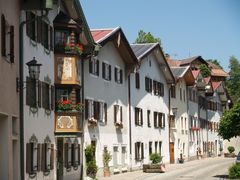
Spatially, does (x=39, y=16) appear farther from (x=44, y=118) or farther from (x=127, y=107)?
(x=127, y=107)

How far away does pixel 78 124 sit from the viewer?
1218 inches

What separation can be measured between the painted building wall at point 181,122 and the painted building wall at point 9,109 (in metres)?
35.9

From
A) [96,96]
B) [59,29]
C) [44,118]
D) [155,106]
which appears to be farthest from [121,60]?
[44,118]

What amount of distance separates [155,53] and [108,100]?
40.5ft

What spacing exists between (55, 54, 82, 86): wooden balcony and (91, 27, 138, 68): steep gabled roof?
18.8 ft

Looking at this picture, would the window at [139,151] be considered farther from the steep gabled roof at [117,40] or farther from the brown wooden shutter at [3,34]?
the brown wooden shutter at [3,34]

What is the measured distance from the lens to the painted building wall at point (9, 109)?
20594 mm

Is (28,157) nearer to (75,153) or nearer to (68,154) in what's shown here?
(68,154)

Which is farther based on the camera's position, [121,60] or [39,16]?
[121,60]

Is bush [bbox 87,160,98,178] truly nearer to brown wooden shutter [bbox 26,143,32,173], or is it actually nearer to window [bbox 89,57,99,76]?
window [bbox 89,57,99,76]

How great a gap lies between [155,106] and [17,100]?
97.3 feet

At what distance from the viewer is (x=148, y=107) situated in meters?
49.6

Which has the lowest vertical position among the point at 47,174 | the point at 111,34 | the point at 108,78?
the point at 47,174

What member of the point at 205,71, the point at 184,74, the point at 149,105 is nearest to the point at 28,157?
the point at 149,105
